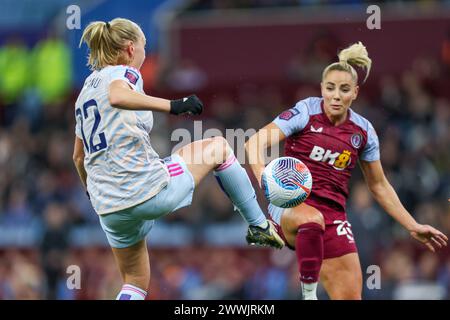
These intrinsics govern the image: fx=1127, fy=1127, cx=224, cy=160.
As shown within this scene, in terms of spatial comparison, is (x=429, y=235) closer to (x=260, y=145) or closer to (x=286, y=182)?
(x=286, y=182)

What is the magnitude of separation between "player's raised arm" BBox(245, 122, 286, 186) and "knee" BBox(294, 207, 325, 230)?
0.43 metres

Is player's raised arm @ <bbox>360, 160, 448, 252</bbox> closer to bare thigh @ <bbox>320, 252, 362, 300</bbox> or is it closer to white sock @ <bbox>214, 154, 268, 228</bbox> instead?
bare thigh @ <bbox>320, 252, 362, 300</bbox>

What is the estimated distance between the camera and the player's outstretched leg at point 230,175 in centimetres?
762

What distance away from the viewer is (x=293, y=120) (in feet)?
27.4

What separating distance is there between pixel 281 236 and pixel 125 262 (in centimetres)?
121

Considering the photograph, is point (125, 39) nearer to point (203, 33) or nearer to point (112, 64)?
point (112, 64)

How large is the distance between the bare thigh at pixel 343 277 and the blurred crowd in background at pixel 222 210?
3.85 meters

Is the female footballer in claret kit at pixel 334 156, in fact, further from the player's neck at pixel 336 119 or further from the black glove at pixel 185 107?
the black glove at pixel 185 107

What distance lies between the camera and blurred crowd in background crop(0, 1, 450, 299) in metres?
12.8

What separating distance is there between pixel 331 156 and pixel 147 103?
1.92 meters

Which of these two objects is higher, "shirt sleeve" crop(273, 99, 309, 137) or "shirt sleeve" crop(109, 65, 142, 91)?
"shirt sleeve" crop(109, 65, 142, 91)

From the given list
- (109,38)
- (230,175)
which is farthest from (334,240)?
(109,38)

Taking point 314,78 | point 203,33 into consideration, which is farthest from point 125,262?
point 203,33

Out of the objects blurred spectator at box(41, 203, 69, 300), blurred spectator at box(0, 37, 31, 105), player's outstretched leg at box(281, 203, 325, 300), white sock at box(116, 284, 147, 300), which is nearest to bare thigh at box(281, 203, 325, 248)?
player's outstretched leg at box(281, 203, 325, 300)
